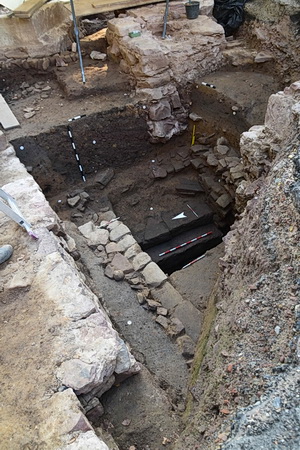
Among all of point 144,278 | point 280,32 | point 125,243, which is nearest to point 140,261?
point 144,278

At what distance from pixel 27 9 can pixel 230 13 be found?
377 centimetres

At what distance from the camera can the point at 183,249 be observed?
5781mm

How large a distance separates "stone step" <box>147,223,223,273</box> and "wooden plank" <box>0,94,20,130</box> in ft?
9.31

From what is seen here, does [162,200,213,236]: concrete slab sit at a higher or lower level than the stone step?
higher

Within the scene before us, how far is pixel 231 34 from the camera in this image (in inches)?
294

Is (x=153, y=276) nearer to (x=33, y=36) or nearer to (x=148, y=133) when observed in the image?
(x=148, y=133)

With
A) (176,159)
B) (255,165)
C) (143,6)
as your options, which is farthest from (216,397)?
(143,6)

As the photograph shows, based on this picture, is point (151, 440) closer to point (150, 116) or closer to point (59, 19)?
point (150, 116)

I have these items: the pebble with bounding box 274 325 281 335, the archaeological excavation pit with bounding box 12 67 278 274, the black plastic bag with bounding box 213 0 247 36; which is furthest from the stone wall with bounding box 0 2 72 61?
the pebble with bounding box 274 325 281 335

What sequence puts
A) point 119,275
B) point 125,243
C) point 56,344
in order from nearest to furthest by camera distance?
1. point 56,344
2. point 119,275
3. point 125,243

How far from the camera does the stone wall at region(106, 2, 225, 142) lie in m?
6.06

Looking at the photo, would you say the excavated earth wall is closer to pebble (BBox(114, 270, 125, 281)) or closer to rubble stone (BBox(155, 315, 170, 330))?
rubble stone (BBox(155, 315, 170, 330))

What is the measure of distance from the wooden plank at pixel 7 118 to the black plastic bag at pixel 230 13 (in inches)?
176

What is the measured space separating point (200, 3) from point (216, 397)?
6.90 m
